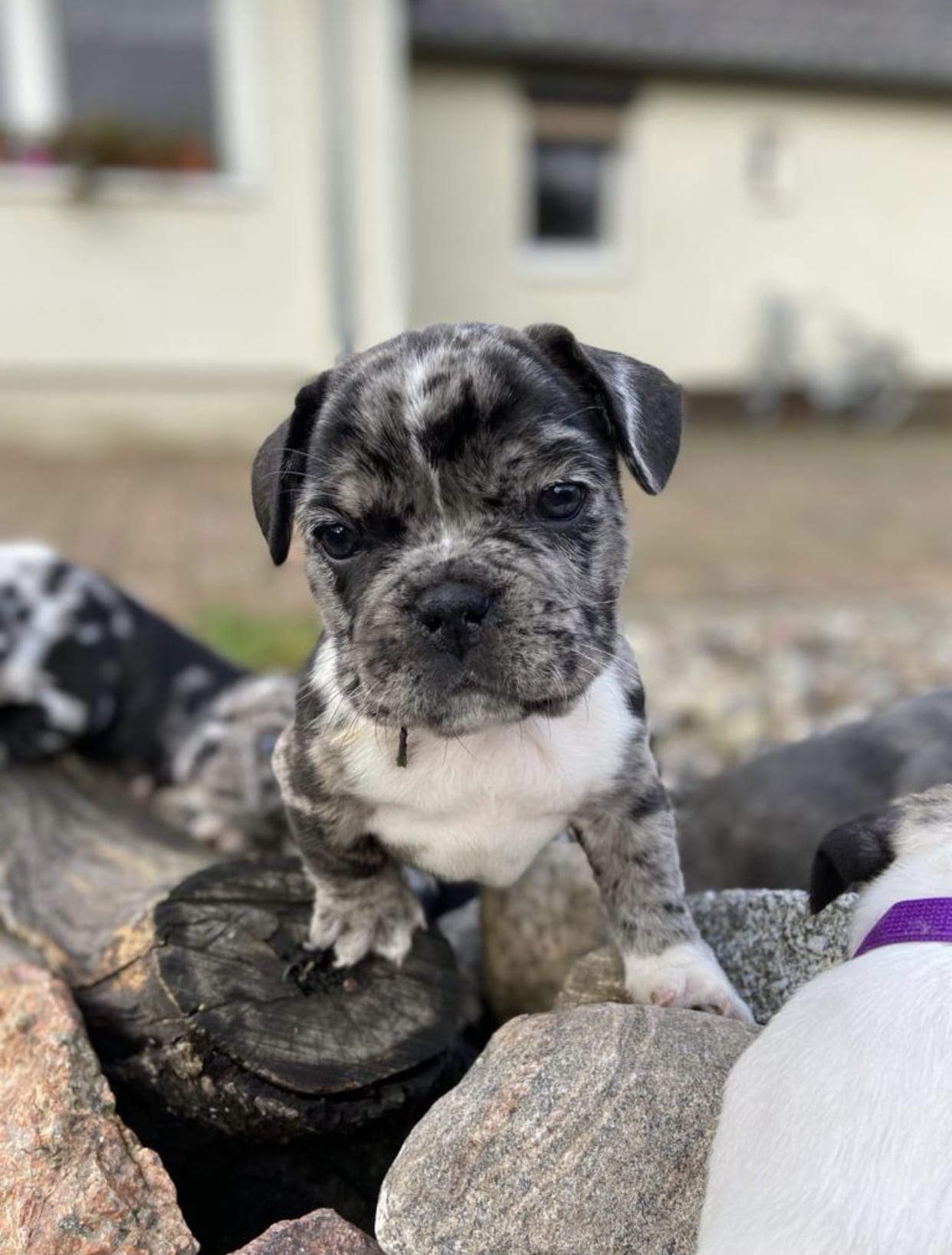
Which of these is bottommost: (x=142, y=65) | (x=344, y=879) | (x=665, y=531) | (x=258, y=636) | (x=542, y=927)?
(x=665, y=531)

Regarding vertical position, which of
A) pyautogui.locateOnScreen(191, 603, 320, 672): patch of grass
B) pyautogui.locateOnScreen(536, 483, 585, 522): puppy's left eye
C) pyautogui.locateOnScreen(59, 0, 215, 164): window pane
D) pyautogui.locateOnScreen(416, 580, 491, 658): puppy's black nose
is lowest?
pyautogui.locateOnScreen(191, 603, 320, 672): patch of grass

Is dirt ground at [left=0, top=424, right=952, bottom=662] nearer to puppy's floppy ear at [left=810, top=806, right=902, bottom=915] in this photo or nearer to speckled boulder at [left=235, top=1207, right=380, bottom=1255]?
puppy's floppy ear at [left=810, top=806, right=902, bottom=915]

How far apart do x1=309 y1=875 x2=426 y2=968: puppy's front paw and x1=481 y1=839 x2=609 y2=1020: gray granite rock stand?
1.55ft

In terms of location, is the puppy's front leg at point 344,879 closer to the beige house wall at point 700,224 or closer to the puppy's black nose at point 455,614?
the puppy's black nose at point 455,614

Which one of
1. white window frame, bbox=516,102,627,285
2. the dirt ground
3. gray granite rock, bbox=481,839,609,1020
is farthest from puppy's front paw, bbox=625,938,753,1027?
white window frame, bbox=516,102,627,285

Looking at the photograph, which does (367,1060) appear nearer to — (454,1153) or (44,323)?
(454,1153)

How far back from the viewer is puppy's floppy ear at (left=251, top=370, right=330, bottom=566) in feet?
8.66

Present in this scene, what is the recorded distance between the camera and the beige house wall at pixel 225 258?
42.9 ft

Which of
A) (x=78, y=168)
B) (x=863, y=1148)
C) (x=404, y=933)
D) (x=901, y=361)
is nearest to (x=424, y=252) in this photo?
(x=78, y=168)

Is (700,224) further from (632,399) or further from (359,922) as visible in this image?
(359,922)

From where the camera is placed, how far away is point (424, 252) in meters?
16.9

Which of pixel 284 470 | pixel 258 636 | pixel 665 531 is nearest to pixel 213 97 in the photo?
pixel 665 531

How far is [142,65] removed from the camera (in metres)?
13.7

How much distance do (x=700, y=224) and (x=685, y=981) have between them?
17.4 m
